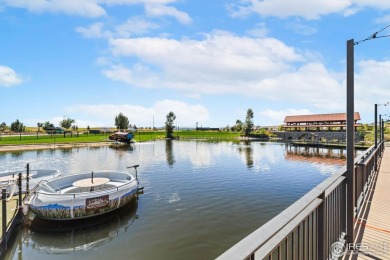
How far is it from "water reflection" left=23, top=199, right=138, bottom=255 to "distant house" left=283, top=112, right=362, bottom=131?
69590 mm

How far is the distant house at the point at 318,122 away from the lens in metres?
68.4

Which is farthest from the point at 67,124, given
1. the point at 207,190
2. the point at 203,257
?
the point at 203,257

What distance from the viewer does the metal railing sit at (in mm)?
1683

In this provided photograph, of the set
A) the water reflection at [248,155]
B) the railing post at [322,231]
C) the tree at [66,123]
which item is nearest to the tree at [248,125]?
the water reflection at [248,155]

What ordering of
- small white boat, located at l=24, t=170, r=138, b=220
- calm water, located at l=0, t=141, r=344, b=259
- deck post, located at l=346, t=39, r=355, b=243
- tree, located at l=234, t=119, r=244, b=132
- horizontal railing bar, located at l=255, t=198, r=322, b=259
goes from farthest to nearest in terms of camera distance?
tree, located at l=234, t=119, r=244, b=132 → small white boat, located at l=24, t=170, r=138, b=220 → calm water, located at l=0, t=141, r=344, b=259 → deck post, located at l=346, t=39, r=355, b=243 → horizontal railing bar, located at l=255, t=198, r=322, b=259

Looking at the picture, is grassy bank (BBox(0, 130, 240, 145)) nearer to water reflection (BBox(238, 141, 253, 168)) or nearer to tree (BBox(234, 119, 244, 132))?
tree (BBox(234, 119, 244, 132))

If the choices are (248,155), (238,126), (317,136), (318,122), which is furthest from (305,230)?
(238,126)

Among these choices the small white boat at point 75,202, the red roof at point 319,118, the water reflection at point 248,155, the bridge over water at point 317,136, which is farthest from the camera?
the red roof at point 319,118

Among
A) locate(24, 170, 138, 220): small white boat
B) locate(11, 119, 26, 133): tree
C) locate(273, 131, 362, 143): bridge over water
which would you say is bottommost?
locate(24, 170, 138, 220): small white boat

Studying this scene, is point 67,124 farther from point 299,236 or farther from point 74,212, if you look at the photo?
point 299,236

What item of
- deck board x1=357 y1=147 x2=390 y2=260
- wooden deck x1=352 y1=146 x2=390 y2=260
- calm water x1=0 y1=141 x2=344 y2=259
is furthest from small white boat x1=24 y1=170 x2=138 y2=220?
deck board x1=357 y1=147 x2=390 y2=260

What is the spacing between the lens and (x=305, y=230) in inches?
106

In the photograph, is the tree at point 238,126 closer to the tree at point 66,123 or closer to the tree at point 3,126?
the tree at point 66,123

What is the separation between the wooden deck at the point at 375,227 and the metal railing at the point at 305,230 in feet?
1.96
